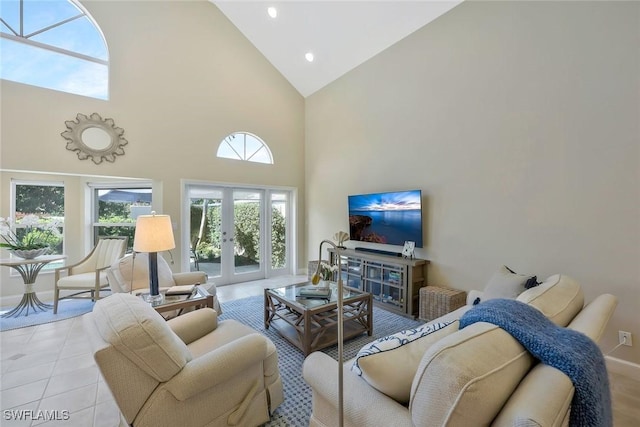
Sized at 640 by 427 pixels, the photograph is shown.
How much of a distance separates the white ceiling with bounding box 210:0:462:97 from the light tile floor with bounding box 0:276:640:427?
4.25m

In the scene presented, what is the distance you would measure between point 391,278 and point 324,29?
3872 millimetres

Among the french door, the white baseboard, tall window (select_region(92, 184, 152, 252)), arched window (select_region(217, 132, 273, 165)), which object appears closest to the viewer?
the white baseboard

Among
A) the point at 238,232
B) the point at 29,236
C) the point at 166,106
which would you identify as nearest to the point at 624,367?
the point at 238,232

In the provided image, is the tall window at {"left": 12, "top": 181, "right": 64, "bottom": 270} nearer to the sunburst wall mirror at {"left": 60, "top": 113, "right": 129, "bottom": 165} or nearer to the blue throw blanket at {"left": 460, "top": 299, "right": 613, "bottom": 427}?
the sunburst wall mirror at {"left": 60, "top": 113, "right": 129, "bottom": 165}

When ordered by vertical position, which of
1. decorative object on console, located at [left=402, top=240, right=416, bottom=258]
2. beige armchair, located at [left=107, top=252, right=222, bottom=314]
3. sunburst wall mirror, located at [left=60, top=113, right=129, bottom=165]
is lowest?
beige armchair, located at [left=107, top=252, right=222, bottom=314]

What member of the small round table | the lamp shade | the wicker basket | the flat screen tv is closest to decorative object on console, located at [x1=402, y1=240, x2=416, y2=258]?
the flat screen tv

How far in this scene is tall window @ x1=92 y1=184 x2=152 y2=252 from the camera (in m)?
4.45

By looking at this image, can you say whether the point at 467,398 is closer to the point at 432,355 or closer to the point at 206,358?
the point at 432,355

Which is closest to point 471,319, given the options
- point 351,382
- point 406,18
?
point 351,382

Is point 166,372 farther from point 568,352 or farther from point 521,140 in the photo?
point 521,140

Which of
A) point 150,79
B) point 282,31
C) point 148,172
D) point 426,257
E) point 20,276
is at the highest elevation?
point 282,31

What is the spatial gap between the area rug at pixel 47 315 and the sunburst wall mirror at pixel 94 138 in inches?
79.8

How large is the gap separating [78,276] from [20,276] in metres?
1.02

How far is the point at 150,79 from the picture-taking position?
4.18 meters
